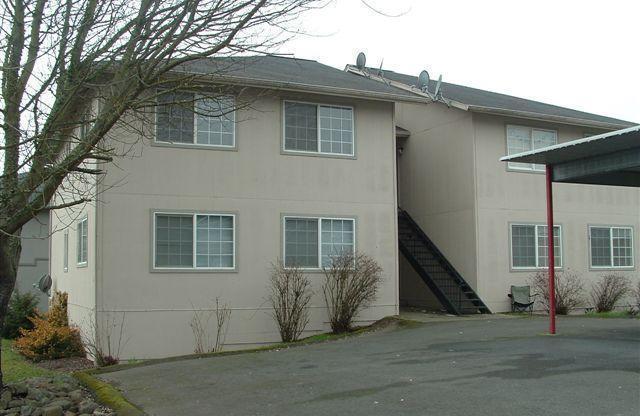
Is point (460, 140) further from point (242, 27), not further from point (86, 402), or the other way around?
point (86, 402)

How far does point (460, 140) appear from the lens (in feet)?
59.0

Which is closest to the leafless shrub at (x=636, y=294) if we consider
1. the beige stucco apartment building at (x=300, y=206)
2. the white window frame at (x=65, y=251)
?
the beige stucco apartment building at (x=300, y=206)

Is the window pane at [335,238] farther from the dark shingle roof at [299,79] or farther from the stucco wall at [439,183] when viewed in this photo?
the stucco wall at [439,183]

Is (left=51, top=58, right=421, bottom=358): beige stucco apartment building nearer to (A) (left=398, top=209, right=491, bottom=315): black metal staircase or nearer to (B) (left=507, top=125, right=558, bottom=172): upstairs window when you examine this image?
(A) (left=398, top=209, right=491, bottom=315): black metal staircase

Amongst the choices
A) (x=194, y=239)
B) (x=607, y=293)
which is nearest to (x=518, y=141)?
(x=607, y=293)

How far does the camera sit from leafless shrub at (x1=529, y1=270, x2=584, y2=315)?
17.6 metres

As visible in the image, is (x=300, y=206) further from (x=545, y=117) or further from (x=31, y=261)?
(x=31, y=261)

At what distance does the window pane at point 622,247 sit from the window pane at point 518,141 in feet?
12.5

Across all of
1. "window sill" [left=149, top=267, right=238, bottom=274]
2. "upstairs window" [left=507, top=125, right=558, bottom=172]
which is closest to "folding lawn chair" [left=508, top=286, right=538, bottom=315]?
"upstairs window" [left=507, top=125, right=558, bottom=172]

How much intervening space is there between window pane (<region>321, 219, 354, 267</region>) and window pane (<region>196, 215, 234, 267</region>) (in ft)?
7.25

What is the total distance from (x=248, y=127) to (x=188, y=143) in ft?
4.63

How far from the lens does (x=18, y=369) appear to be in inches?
516

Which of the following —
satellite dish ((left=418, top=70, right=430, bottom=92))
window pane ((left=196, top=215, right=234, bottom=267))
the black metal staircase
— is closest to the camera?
window pane ((left=196, top=215, right=234, bottom=267))

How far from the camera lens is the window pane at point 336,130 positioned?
15438 mm
